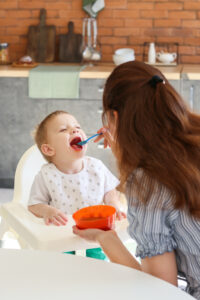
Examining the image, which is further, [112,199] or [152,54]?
[152,54]

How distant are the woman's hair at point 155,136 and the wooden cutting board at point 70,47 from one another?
128 inches

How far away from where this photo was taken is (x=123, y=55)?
4.39 metres

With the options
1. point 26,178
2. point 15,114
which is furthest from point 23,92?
point 26,178

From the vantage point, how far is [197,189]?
4.78 ft

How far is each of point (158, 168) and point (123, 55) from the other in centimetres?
302

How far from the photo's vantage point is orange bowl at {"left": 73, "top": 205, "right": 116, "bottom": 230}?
1738 millimetres

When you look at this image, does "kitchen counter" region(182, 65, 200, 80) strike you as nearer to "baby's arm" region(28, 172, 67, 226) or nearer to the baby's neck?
the baby's neck

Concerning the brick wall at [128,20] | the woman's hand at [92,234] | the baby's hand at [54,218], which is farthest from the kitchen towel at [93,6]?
the woman's hand at [92,234]

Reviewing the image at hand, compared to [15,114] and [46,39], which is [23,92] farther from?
[46,39]

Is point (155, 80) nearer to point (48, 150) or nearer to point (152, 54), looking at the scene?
point (48, 150)

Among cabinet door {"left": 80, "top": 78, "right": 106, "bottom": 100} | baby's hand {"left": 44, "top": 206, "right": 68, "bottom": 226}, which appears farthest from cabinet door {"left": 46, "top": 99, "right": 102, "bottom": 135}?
baby's hand {"left": 44, "top": 206, "right": 68, "bottom": 226}

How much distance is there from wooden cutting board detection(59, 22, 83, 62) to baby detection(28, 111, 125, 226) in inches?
94.9

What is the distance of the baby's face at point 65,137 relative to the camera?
236 centimetres

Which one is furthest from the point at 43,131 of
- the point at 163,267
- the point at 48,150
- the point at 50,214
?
the point at 163,267
